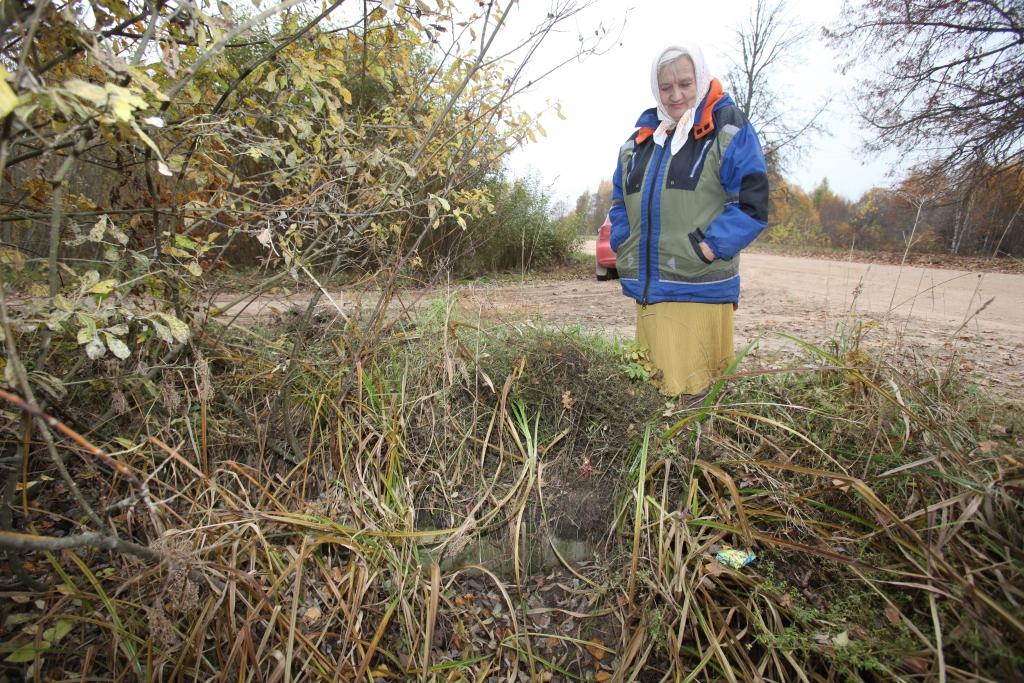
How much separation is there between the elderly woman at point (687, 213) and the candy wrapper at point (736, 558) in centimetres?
98

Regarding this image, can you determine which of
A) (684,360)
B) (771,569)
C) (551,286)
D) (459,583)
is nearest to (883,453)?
(771,569)

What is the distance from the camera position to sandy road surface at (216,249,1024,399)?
11.0 ft

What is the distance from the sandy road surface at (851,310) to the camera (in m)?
3.34

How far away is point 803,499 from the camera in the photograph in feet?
6.62

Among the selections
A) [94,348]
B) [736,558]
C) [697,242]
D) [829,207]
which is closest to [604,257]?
[697,242]

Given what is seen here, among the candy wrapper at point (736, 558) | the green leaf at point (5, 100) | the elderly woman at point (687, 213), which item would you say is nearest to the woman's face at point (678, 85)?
the elderly woman at point (687, 213)

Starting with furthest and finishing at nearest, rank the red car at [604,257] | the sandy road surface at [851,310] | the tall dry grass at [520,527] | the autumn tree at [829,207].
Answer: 1. the autumn tree at [829,207]
2. the red car at [604,257]
3. the sandy road surface at [851,310]
4. the tall dry grass at [520,527]

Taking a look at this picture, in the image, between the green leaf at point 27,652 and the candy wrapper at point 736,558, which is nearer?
the green leaf at point 27,652

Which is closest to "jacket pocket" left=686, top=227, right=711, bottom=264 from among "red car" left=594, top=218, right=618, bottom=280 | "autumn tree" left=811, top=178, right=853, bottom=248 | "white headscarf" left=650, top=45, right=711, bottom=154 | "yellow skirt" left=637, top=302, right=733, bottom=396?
"yellow skirt" left=637, top=302, right=733, bottom=396

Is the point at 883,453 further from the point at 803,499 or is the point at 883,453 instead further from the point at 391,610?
the point at 391,610

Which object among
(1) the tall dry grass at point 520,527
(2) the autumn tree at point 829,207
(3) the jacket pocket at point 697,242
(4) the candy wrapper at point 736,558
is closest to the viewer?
(1) the tall dry grass at point 520,527

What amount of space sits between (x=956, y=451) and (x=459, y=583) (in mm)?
2109

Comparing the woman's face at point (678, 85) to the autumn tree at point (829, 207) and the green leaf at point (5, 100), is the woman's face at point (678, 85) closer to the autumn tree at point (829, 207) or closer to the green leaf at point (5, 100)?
the green leaf at point (5, 100)

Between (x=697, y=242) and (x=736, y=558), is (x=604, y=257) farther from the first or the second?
(x=736, y=558)
